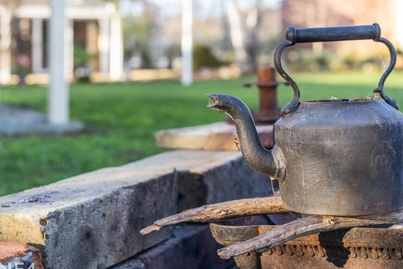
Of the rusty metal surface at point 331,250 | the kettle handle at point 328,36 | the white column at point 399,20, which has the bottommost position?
the rusty metal surface at point 331,250

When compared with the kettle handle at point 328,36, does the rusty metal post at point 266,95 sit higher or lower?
lower

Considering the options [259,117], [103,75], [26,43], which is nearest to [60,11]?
[259,117]

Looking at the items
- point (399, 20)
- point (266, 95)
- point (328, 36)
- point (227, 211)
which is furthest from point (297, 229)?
point (399, 20)

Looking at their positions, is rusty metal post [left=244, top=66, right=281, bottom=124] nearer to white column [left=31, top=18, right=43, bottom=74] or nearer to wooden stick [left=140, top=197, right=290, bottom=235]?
wooden stick [left=140, top=197, right=290, bottom=235]

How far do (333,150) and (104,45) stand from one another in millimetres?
22819

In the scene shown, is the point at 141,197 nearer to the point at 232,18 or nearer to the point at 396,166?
the point at 396,166

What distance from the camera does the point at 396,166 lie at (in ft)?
6.58

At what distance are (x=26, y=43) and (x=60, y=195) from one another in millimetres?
23382

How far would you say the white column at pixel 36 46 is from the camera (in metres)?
24.0

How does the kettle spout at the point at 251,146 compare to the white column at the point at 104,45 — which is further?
the white column at the point at 104,45

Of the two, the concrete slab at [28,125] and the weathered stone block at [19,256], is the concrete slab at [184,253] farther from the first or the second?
the concrete slab at [28,125]

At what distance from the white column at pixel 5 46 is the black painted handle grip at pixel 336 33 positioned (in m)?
16.4

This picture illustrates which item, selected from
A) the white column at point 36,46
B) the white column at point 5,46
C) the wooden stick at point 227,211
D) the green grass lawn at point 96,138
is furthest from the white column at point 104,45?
the wooden stick at point 227,211

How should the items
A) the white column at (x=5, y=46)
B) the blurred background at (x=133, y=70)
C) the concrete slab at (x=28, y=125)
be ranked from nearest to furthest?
the blurred background at (x=133, y=70), the concrete slab at (x=28, y=125), the white column at (x=5, y=46)
